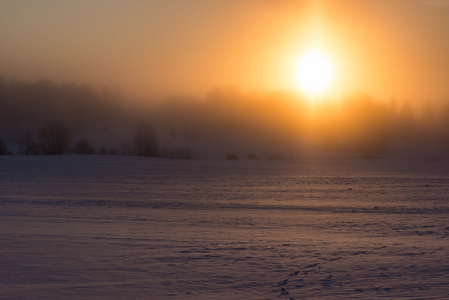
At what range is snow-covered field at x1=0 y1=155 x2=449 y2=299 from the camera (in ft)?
22.1

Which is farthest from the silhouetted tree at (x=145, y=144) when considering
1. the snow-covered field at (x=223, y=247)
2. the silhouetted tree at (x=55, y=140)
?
the snow-covered field at (x=223, y=247)

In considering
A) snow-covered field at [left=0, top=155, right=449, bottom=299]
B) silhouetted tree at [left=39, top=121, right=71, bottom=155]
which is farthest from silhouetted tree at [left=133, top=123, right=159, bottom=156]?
snow-covered field at [left=0, top=155, right=449, bottom=299]

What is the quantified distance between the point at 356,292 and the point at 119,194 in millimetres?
13269

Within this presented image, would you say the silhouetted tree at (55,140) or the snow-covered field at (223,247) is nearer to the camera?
the snow-covered field at (223,247)

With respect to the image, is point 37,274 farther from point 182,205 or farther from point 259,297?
point 182,205

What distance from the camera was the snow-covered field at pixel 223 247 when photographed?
22.1 feet

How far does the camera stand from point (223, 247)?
9.12 meters

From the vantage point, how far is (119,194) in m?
18.3

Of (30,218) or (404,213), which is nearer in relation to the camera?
(30,218)

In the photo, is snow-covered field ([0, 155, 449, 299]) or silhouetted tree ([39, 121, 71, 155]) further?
silhouetted tree ([39, 121, 71, 155])

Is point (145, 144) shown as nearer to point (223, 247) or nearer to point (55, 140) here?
point (55, 140)

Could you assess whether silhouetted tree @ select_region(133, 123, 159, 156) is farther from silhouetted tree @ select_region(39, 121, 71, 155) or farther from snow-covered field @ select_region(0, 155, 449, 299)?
snow-covered field @ select_region(0, 155, 449, 299)

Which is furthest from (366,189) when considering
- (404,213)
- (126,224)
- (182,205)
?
(126,224)

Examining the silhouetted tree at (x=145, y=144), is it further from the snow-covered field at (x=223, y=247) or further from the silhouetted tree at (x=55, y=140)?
the snow-covered field at (x=223, y=247)
